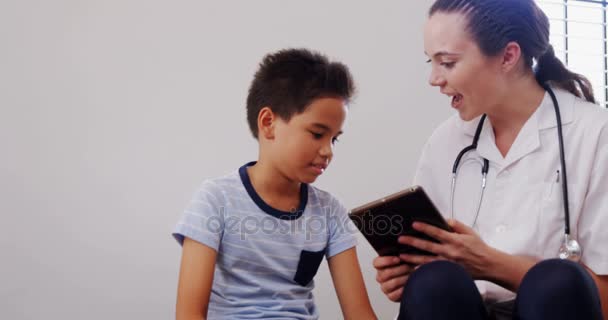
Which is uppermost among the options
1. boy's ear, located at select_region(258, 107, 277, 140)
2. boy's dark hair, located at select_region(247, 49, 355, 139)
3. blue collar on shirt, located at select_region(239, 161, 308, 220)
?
boy's dark hair, located at select_region(247, 49, 355, 139)

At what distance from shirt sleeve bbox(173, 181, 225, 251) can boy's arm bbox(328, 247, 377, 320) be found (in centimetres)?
28

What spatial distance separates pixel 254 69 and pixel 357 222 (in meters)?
0.79

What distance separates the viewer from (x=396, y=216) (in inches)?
40.6

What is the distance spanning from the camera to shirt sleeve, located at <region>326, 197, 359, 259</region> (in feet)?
4.14

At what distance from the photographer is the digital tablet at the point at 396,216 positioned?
99cm

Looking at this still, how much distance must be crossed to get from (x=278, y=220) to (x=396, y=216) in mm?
267

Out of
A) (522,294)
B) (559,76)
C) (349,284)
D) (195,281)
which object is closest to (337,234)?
(349,284)

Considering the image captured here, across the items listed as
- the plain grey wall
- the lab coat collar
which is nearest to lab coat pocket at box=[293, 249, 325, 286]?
the lab coat collar

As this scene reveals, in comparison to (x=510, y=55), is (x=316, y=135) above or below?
below

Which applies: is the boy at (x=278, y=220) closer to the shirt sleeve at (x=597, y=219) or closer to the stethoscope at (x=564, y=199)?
the stethoscope at (x=564, y=199)

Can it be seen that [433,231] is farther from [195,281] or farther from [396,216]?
[195,281]

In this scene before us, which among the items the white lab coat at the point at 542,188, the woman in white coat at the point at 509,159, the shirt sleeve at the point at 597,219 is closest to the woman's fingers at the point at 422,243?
the woman in white coat at the point at 509,159

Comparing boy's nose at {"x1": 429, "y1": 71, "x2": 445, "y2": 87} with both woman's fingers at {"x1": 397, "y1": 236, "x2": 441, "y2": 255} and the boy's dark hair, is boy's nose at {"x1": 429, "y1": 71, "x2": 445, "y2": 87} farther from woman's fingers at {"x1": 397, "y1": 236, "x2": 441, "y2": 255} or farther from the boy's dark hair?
woman's fingers at {"x1": 397, "y1": 236, "x2": 441, "y2": 255}

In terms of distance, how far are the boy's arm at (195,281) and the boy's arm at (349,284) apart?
0.95 ft
